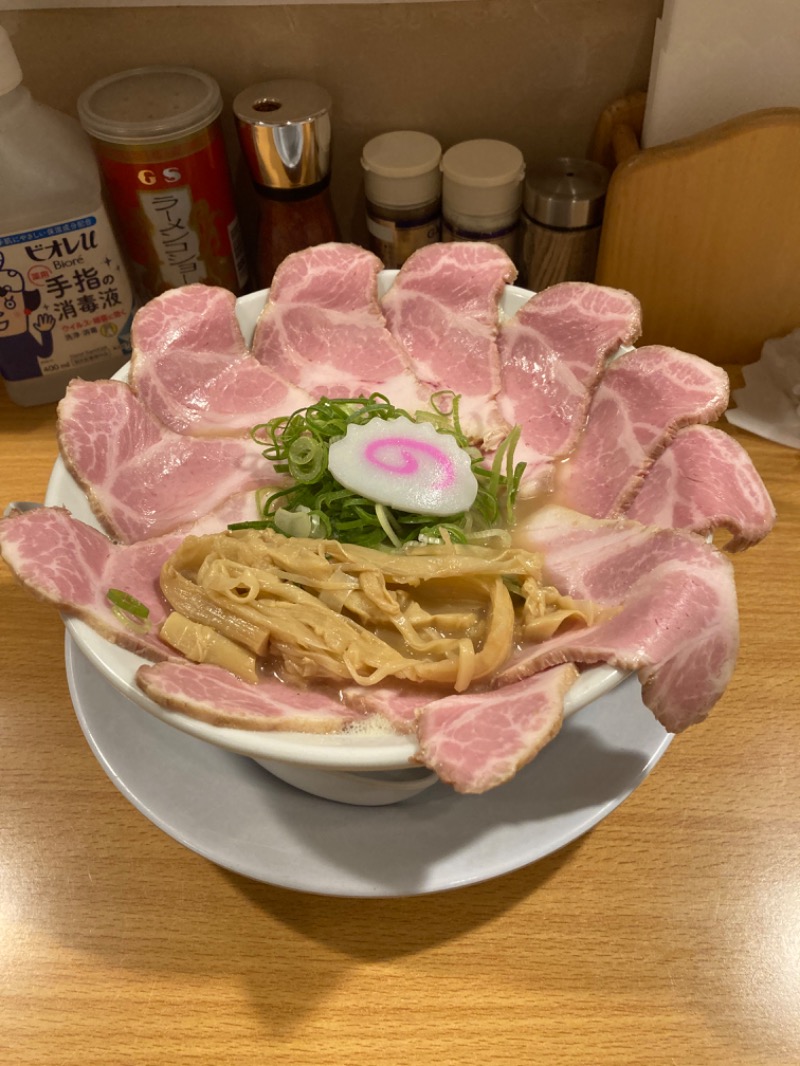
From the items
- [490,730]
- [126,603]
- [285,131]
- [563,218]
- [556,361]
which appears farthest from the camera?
[563,218]

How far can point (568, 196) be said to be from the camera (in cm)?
138

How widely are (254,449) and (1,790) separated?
54 centimetres

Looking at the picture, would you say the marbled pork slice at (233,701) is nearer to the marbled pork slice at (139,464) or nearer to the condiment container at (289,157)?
the marbled pork slice at (139,464)

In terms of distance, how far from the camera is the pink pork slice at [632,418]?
988 mm

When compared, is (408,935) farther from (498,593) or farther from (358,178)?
(358,178)

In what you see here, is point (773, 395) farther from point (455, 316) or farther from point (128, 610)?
point (128, 610)

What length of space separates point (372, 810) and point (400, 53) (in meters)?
1.18

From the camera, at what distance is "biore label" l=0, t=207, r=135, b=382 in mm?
1330

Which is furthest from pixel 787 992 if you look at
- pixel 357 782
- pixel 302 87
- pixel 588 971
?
pixel 302 87

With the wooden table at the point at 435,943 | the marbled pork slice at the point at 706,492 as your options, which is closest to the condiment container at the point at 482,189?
the marbled pork slice at the point at 706,492

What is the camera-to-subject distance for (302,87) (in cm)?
135

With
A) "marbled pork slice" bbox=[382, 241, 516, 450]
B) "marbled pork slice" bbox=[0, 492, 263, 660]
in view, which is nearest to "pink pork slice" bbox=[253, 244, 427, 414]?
"marbled pork slice" bbox=[382, 241, 516, 450]

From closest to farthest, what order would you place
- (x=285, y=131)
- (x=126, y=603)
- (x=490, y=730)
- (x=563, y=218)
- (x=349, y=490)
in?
(x=490, y=730) < (x=126, y=603) < (x=349, y=490) < (x=285, y=131) < (x=563, y=218)

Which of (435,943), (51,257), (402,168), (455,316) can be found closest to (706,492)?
(455,316)
